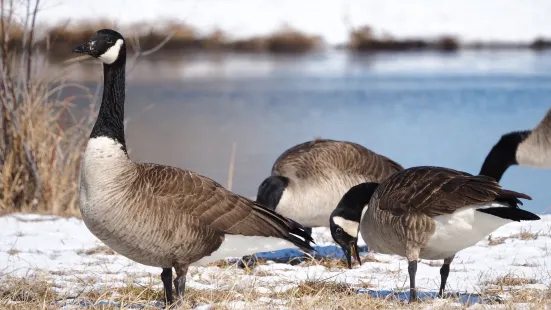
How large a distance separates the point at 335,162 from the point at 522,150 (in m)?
2.69

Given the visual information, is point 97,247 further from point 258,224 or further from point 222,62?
point 222,62

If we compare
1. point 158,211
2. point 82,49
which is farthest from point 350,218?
point 82,49

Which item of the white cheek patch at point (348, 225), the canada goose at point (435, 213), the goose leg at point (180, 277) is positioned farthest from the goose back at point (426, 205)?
the goose leg at point (180, 277)

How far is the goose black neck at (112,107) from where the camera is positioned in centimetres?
504

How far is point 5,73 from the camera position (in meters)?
8.60

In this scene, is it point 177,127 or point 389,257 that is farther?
point 177,127

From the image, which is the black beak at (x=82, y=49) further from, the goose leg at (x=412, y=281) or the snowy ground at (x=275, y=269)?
the goose leg at (x=412, y=281)

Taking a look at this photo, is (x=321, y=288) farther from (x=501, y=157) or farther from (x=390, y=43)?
(x=390, y=43)

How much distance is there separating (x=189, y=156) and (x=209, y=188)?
9306 mm

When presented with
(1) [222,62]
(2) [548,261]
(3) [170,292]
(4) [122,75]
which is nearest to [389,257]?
(2) [548,261]

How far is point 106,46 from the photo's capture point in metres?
5.23

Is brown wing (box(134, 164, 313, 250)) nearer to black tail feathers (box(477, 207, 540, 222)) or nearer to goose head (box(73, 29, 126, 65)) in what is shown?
goose head (box(73, 29, 126, 65))

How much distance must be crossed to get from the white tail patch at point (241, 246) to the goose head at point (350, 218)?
0.77 metres

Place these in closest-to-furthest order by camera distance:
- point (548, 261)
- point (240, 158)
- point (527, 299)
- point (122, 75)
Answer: point (527, 299) < point (122, 75) < point (548, 261) < point (240, 158)
